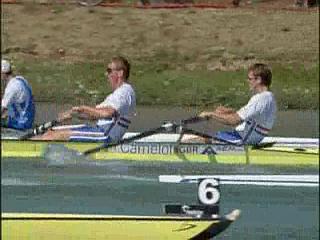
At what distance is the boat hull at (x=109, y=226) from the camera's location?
624 cm

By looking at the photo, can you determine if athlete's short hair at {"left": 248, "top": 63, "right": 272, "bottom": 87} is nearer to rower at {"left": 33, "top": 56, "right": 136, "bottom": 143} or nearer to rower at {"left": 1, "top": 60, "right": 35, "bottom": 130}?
rower at {"left": 33, "top": 56, "right": 136, "bottom": 143}

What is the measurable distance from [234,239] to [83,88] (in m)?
10.7

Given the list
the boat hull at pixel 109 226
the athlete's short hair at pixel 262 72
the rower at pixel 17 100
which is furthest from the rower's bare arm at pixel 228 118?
the boat hull at pixel 109 226

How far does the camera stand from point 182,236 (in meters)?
6.38

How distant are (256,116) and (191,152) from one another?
1.02 metres

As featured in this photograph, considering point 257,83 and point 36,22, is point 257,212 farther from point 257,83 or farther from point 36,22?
point 36,22

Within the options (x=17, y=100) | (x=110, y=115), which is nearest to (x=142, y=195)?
(x=110, y=115)

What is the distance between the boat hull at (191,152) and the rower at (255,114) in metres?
0.73

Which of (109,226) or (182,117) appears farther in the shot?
(182,117)

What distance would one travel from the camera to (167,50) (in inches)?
781

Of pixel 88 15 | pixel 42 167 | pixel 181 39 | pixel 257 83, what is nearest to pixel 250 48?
pixel 181 39

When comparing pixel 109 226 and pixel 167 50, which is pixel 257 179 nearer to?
pixel 109 226

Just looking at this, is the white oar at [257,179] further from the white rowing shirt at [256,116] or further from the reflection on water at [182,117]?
the reflection on water at [182,117]

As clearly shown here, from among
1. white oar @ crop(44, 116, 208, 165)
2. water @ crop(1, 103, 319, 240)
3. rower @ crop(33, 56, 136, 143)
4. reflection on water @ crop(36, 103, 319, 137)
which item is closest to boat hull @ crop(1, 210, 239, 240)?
water @ crop(1, 103, 319, 240)
